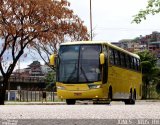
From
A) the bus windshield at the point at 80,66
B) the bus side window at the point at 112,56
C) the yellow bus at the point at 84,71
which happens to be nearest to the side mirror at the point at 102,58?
the yellow bus at the point at 84,71

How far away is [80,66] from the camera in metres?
24.0

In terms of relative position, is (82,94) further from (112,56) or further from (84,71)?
(112,56)

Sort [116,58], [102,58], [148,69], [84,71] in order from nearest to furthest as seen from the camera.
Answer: [102,58]
[84,71]
[116,58]
[148,69]

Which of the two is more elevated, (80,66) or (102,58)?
(102,58)

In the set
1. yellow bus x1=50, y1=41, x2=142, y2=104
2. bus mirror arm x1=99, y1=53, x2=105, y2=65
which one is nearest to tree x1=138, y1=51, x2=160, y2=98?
yellow bus x1=50, y1=41, x2=142, y2=104

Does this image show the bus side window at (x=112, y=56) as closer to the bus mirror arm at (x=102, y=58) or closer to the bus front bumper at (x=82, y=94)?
the bus mirror arm at (x=102, y=58)

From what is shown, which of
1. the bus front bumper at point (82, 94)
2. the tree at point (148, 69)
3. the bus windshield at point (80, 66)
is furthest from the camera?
the tree at point (148, 69)

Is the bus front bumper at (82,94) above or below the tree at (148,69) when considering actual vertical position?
below

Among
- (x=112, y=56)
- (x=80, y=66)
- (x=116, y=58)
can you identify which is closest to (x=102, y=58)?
(x=80, y=66)

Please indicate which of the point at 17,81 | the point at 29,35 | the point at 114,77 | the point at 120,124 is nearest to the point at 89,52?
the point at 114,77

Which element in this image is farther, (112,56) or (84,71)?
(112,56)

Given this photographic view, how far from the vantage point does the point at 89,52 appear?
2466 centimetres

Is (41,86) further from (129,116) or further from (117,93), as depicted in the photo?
(129,116)

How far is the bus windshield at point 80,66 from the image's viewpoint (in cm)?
2411
